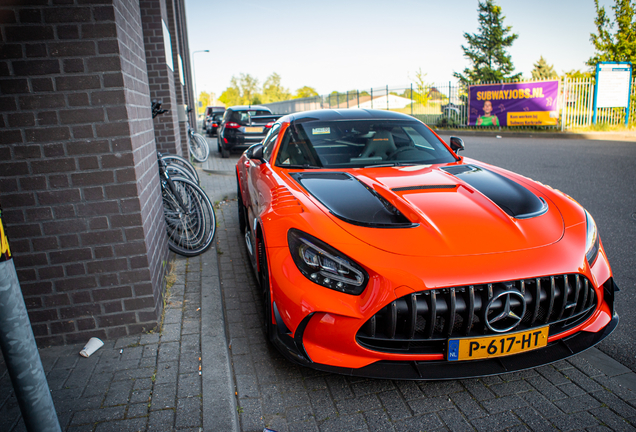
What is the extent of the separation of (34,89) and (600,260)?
3.34m

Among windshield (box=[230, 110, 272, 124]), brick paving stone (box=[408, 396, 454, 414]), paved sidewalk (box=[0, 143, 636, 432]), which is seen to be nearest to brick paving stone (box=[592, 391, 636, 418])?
paved sidewalk (box=[0, 143, 636, 432])

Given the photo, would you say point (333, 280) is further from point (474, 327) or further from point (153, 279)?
point (153, 279)

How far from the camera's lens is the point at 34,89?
98.6 inches

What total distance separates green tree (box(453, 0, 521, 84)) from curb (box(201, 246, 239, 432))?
39.9 m

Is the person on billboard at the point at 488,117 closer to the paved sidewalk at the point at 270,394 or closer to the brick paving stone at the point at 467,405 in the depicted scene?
the paved sidewalk at the point at 270,394

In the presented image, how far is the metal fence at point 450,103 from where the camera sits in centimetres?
1788

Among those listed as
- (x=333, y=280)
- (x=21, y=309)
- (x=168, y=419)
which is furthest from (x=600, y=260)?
(x=21, y=309)

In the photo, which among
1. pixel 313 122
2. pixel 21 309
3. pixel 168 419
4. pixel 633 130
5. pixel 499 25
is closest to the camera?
pixel 21 309

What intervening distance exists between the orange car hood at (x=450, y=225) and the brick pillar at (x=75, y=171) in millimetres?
1256

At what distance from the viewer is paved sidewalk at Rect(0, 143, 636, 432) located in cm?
212

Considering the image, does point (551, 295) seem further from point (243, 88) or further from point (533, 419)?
point (243, 88)

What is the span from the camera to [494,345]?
7.00 ft

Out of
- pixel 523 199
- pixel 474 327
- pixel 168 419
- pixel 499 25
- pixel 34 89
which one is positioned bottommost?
pixel 168 419

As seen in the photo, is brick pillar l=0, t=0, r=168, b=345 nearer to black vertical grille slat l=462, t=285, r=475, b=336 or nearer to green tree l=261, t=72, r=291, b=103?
black vertical grille slat l=462, t=285, r=475, b=336
